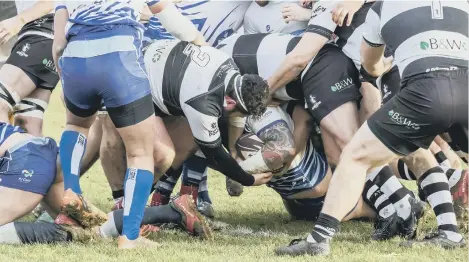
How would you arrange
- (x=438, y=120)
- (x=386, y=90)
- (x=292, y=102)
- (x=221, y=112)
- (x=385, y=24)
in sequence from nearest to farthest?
1. (x=438, y=120)
2. (x=385, y=24)
3. (x=221, y=112)
4. (x=386, y=90)
5. (x=292, y=102)

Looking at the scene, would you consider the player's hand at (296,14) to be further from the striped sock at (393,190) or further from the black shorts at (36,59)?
the black shorts at (36,59)

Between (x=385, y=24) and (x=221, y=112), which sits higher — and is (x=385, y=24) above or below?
above

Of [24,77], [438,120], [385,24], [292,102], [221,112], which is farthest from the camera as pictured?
[24,77]

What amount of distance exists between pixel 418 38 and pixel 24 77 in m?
3.47

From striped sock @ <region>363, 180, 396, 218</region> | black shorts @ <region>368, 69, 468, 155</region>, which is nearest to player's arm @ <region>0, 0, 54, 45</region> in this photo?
striped sock @ <region>363, 180, 396, 218</region>

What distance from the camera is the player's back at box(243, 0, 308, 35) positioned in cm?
707

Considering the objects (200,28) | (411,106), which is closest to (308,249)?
(411,106)

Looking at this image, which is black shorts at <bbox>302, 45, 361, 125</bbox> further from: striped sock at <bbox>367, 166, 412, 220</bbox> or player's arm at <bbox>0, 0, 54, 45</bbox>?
player's arm at <bbox>0, 0, 54, 45</bbox>

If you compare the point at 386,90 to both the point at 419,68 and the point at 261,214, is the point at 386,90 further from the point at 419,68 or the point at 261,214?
the point at 261,214

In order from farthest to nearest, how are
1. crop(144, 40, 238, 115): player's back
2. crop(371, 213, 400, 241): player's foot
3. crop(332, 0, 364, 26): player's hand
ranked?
crop(332, 0, 364, 26): player's hand < crop(371, 213, 400, 241): player's foot < crop(144, 40, 238, 115): player's back

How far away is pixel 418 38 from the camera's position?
5.28 m

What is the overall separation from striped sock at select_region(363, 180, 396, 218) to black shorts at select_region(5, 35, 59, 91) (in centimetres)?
286

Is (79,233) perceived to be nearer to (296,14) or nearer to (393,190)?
(393,190)

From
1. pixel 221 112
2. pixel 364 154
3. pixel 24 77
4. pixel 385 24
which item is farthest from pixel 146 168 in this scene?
pixel 24 77
